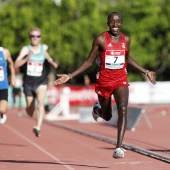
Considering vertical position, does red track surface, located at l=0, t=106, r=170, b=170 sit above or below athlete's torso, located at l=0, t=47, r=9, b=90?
below

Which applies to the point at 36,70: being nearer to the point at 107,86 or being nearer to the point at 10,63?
the point at 10,63

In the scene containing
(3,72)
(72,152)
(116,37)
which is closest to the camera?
(116,37)

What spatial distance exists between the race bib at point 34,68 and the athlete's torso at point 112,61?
14.2 feet

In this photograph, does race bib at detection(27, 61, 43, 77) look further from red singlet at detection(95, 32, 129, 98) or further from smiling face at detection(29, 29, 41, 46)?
red singlet at detection(95, 32, 129, 98)

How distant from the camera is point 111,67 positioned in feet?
29.3

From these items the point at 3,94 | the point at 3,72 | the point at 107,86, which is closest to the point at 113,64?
the point at 107,86

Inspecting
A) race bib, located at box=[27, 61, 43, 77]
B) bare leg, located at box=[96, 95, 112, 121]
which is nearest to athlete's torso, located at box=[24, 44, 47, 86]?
race bib, located at box=[27, 61, 43, 77]

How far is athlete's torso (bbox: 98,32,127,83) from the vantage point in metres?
8.86

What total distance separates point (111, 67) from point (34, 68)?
4.54 meters

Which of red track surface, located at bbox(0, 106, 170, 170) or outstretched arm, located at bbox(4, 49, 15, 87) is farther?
outstretched arm, located at bbox(4, 49, 15, 87)

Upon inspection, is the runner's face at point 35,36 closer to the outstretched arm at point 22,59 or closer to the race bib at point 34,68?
the outstretched arm at point 22,59

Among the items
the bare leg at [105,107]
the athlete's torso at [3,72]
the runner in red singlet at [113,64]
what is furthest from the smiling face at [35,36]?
the runner in red singlet at [113,64]

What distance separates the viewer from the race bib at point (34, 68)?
519 inches

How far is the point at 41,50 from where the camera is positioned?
13.2 meters
